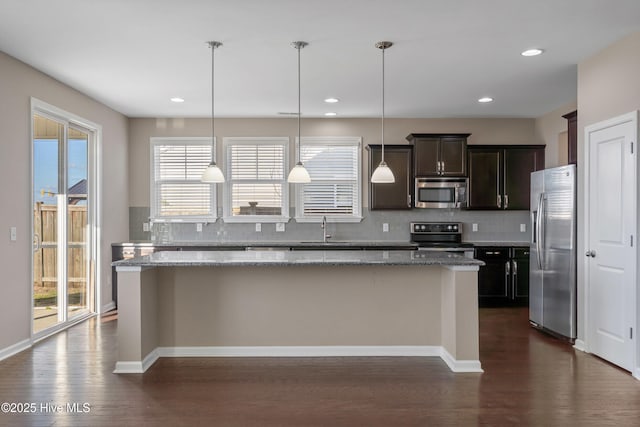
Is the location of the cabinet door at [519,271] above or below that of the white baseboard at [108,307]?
above

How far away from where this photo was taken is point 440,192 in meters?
6.58

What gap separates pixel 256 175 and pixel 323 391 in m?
4.17

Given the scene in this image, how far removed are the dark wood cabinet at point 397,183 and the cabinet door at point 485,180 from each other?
2.97 feet

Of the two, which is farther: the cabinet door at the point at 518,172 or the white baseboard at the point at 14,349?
the cabinet door at the point at 518,172

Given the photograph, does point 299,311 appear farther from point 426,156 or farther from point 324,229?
point 426,156

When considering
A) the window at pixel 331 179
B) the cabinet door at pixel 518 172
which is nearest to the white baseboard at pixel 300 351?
the window at pixel 331 179

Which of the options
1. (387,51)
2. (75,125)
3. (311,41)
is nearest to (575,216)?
(387,51)

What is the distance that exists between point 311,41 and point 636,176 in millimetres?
2832

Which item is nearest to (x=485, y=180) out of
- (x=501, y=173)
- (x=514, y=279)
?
(x=501, y=173)

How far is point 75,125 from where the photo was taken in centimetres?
546

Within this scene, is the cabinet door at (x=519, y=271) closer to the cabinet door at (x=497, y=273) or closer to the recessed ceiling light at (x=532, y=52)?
the cabinet door at (x=497, y=273)

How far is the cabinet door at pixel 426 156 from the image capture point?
6.51m

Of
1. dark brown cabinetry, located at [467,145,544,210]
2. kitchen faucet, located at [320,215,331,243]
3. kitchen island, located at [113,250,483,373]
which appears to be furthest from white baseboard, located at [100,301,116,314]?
dark brown cabinetry, located at [467,145,544,210]

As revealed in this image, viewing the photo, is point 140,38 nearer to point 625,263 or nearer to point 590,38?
point 590,38
